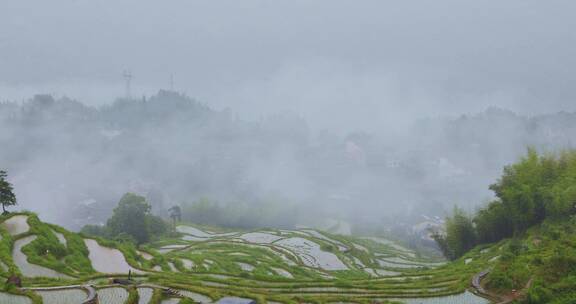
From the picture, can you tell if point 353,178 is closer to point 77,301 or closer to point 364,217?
point 364,217

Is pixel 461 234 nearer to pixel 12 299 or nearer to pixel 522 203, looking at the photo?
pixel 522 203

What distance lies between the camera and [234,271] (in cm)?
3111

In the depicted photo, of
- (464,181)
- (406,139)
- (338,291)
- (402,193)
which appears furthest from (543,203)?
(406,139)

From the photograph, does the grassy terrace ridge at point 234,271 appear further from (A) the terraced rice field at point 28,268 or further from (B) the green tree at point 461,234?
(B) the green tree at point 461,234

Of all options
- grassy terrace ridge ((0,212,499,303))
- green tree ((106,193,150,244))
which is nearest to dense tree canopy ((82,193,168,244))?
green tree ((106,193,150,244))

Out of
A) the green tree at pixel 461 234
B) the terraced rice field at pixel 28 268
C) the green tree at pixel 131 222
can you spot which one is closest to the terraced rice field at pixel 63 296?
the terraced rice field at pixel 28 268

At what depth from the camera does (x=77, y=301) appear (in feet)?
57.5

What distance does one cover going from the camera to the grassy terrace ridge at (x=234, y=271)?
67.0 ft

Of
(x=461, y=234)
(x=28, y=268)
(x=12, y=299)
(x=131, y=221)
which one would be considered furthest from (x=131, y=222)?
(x=461, y=234)

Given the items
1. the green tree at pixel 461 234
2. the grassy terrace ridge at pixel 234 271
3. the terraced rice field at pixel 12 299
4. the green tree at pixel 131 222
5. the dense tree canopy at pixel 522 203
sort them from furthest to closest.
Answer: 1. the green tree at pixel 131 222
2. the green tree at pixel 461 234
3. the dense tree canopy at pixel 522 203
4. the grassy terrace ridge at pixel 234 271
5. the terraced rice field at pixel 12 299

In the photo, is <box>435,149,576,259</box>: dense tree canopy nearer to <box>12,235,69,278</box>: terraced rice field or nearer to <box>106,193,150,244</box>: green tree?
<box>12,235,69,278</box>: terraced rice field

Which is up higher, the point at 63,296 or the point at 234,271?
the point at 63,296

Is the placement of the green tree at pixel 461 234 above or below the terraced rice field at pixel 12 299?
above

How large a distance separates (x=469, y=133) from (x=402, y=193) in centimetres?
5964
